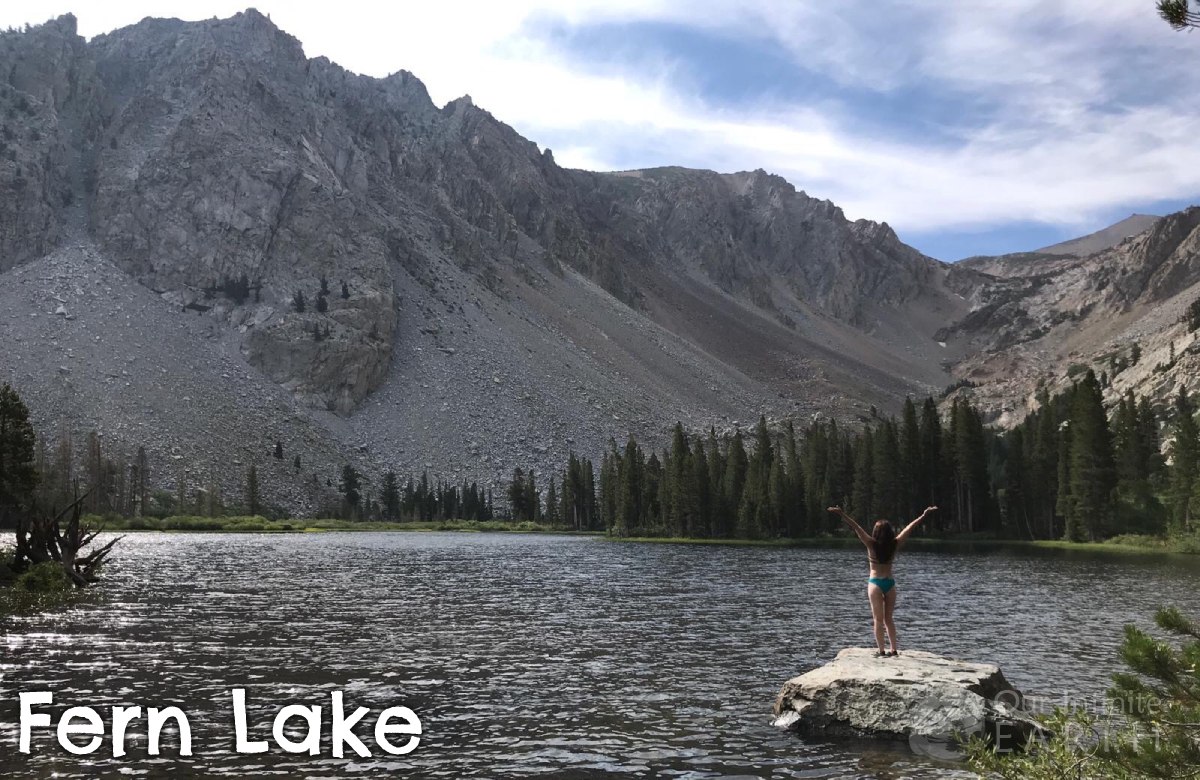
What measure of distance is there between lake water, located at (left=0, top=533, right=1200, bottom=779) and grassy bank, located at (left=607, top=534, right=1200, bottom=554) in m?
27.4

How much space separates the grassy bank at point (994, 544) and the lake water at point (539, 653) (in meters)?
27.4

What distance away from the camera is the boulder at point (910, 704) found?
19.2 m

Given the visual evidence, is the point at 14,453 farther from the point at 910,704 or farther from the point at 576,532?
the point at 576,532

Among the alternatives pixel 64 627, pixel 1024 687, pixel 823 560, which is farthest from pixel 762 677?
pixel 823 560

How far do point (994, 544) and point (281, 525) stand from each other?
382 feet

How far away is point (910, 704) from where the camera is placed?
2019cm

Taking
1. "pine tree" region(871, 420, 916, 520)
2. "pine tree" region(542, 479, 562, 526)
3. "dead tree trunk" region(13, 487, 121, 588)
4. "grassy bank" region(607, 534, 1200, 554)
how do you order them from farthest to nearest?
"pine tree" region(542, 479, 562, 526) < "pine tree" region(871, 420, 916, 520) < "grassy bank" region(607, 534, 1200, 554) < "dead tree trunk" region(13, 487, 121, 588)

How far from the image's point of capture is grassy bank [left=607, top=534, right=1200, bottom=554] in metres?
88.4

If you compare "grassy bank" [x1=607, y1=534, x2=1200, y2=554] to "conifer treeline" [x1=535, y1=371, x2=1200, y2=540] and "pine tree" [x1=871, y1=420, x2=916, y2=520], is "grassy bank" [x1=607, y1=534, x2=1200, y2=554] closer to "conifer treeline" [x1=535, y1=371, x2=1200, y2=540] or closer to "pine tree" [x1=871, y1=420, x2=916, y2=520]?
"conifer treeline" [x1=535, y1=371, x2=1200, y2=540]

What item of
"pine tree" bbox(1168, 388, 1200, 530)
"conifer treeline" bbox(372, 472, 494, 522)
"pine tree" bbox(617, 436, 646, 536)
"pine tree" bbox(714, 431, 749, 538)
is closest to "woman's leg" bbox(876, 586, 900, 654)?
"pine tree" bbox(1168, 388, 1200, 530)

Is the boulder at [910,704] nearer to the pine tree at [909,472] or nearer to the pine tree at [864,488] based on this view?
the pine tree at [864,488]

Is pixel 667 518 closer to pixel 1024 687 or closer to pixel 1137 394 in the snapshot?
pixel 1137 394

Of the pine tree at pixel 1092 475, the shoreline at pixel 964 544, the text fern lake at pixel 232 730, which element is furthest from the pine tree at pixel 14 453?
the pine tree at pixel 1092 475

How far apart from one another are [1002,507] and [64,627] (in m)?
121
